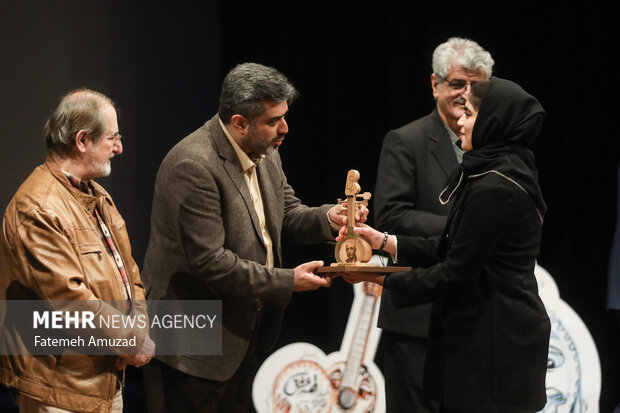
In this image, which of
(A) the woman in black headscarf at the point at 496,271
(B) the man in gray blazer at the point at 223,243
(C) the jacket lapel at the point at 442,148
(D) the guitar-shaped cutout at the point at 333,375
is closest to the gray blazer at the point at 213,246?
(B) the man in gray blazer at the point at 223,243

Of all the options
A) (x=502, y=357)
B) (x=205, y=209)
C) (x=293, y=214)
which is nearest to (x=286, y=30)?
(x=293, y=214)

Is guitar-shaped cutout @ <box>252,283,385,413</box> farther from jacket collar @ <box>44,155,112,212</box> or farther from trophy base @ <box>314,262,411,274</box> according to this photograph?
jacket collar @ <box>44,155,112,212</box>

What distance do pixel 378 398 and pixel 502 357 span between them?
70.2 inches

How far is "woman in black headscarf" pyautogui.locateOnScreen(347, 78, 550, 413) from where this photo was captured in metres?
2.45

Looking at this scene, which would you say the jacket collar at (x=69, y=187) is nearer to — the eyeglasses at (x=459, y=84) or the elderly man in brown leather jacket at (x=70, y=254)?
the elderly man in brown leather jacket at (x=70, y=254)

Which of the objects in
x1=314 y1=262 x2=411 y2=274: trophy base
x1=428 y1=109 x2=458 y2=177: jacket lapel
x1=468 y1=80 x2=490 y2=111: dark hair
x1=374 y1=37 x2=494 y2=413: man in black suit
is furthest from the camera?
x1=428 y1=109 x2=458 y2=177: jacket lapel

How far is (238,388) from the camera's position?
9.64ft

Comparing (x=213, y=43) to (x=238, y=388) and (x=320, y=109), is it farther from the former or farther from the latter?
(x=238, y=388)

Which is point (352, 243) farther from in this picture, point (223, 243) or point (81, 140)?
point (81, 140)

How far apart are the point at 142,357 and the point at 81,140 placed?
749 millimetres

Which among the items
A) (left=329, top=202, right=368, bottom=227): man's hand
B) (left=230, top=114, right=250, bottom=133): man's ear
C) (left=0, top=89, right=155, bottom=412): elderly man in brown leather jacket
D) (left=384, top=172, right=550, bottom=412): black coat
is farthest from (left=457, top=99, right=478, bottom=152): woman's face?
(left=0, top=89, right=155, bottom=412): elderly man in brown leather jacket

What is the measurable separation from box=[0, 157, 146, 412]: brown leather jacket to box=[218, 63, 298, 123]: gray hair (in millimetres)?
619

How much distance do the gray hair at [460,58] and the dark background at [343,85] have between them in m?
1.01

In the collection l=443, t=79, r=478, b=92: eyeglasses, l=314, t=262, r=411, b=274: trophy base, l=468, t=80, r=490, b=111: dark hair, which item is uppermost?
l=443, t=79, r=478, b=92: eyeglasses
